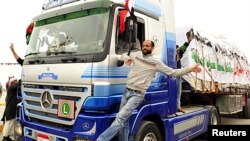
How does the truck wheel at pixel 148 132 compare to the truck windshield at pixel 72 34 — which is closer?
the truck windshield at pixel 72 34

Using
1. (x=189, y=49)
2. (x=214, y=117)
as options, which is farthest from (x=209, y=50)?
(x=214, y=117)

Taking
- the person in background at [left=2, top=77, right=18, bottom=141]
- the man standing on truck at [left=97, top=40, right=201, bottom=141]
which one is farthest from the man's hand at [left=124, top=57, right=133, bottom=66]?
the person in background at [left=2, top=77, right=18, bottom=141]

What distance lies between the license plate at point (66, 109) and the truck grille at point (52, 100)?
0.16 feet

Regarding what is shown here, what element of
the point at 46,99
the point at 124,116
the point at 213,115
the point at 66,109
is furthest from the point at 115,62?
the point at 213,115

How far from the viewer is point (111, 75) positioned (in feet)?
13.8

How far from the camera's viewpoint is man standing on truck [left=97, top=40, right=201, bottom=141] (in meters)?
4.10

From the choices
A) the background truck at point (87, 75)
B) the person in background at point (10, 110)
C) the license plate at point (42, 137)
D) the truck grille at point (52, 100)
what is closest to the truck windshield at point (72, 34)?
the background truck at point (87, 75)

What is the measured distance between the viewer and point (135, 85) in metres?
4.37

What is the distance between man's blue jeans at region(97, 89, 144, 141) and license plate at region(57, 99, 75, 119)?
1.92 ft

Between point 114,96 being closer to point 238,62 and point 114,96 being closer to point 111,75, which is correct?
point 111,75

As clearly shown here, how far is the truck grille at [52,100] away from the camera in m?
4.21

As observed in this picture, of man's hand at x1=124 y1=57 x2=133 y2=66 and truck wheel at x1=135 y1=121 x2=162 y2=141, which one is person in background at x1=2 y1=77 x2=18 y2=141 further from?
man's hand at x1=124 y1=57 x2=133 y2=66

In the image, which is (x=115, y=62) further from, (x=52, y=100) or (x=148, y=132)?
(x=148, y=132)

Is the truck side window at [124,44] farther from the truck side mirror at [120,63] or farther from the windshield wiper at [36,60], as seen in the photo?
the windshield wiper at [36,60]
